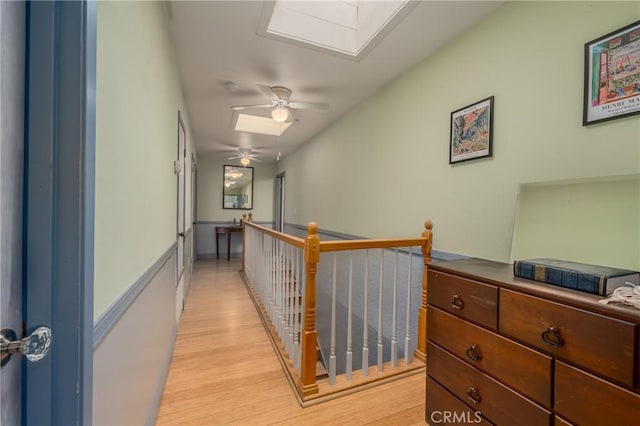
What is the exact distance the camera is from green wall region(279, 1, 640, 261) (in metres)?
1.27

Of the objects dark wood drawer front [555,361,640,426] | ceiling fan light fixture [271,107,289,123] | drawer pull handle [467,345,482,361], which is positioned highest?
ceiling fan light fixture [271,107,289,123]

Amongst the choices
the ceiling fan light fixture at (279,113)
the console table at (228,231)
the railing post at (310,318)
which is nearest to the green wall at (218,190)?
the console table at (228,231)

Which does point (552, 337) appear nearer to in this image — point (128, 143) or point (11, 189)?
point (11, 189)

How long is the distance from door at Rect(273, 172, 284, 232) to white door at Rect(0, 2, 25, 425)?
583 cm

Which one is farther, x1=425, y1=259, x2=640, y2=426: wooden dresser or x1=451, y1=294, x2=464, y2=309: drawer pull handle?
x1=451, y1=294, x2=464, y2=309: drawer pull handle

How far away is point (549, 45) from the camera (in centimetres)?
140

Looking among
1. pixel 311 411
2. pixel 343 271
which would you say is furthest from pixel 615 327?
pixel 343 271

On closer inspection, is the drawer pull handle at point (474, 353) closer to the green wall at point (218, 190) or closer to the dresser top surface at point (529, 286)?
the dresser top surface at point (529, 286)

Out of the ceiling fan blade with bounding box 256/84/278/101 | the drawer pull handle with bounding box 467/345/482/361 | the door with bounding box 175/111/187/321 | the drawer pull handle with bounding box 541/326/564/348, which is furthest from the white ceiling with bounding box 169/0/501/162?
the drawer pull handle with bounding box 467/345/482/361

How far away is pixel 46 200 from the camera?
0.54 metres

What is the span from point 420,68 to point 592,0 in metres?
1.11

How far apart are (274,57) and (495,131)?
69.0 inches

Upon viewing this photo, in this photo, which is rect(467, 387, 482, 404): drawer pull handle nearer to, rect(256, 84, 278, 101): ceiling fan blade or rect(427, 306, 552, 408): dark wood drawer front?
rect(427, 306, 552, 408): dark wood drawer front

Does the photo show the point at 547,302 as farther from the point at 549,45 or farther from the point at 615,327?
the point at 549,45
